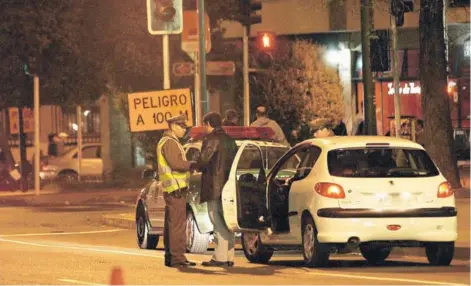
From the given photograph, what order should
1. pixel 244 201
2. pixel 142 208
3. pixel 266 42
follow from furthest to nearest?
pixel 266 42 < pixel 142 208 < pixel 244 201

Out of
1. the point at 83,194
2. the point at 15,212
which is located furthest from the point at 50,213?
the point at 83,194

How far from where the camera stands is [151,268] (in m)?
15.1

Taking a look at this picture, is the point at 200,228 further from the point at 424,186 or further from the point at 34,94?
the point at 34,94

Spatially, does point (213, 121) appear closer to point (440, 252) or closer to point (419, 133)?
point (440, 252)

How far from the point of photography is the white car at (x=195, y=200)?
16891mm

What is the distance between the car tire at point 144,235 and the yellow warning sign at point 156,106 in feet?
9.44

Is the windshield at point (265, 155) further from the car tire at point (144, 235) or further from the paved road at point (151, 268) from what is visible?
the car tire at point (144, 235)

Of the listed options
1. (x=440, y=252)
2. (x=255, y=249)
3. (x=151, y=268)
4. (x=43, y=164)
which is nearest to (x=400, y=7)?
(x=255, y=249)

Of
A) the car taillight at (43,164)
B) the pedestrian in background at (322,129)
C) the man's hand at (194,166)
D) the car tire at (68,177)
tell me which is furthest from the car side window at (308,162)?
the car taillight at (43,164)

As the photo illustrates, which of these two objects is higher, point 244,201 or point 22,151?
point 22,151

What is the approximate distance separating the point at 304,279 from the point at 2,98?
2394 cm

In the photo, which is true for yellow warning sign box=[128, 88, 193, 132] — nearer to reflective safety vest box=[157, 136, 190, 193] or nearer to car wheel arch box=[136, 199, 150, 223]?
car wheel arch box=[136, 199, 150, 223]

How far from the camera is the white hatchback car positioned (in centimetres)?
1456

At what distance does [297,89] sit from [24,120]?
29.9ft
